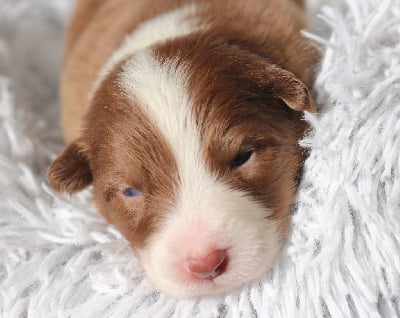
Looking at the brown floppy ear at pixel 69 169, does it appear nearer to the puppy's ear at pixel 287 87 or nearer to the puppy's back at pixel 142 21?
the puppy's back at pixel 142 21

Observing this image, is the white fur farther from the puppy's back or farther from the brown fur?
the puppy's back

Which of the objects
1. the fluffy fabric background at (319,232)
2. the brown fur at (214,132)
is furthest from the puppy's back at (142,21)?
the fluffy fabric background at (319,232)

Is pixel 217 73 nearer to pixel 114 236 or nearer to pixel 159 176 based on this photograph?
pixel 159 176

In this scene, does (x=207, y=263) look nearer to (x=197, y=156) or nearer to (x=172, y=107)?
(x=197, y=156)

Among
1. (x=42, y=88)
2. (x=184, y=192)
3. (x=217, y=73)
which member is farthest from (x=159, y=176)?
(x=42, y=88)

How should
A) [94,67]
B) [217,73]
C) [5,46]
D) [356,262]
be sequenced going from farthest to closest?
1. [5,46]
2. [94,67]
3. [217,73]
4. [356,262]

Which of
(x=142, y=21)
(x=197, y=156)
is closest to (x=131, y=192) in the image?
(x=197, y=156)
